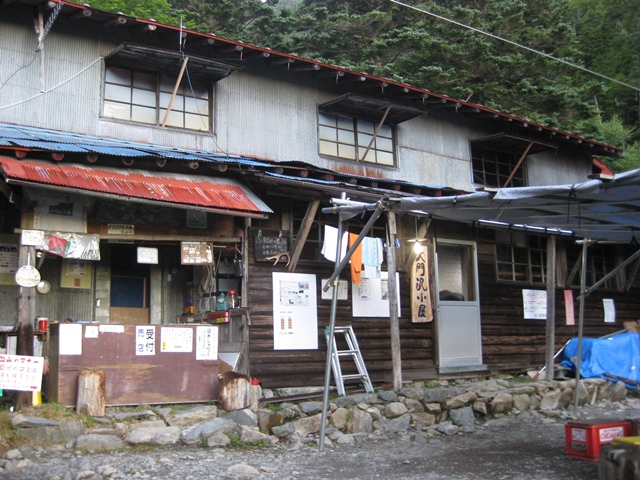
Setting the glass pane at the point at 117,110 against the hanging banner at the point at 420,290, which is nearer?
the glass pane at the point at 117,110

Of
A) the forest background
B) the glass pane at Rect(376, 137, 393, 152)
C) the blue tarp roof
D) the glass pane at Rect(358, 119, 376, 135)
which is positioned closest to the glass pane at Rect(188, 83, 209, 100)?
the blue tarp roof

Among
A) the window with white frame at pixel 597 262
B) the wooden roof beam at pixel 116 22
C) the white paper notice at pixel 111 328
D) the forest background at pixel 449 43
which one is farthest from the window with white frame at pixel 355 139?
the forest background at pixel 449 43

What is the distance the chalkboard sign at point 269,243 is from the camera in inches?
434

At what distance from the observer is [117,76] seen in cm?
1184

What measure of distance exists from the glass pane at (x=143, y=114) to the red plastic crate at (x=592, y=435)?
874cm

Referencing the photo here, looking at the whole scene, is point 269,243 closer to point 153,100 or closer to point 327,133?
point 153,100

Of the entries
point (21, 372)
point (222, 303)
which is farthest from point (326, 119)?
point (21, 372)

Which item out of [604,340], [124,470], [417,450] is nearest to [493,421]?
[417,450]

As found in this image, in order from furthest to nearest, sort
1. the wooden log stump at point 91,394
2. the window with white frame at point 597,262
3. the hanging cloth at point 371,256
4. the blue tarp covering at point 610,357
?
the window with white frame at point 597,262, the blue tarp covering at point 610,357, the hanging cloth at point 371,256, the wooden log stump at point 91,394

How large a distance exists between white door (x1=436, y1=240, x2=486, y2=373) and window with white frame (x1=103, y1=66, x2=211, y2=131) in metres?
5.55

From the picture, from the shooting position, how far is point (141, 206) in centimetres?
1006

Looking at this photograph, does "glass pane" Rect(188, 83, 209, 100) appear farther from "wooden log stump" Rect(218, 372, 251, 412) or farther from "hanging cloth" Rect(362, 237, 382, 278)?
"wooden log stump" Rect(218, 372, 251, 412)

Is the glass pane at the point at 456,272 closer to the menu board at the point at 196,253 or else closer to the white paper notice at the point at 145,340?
the menu board at the point at 196,253

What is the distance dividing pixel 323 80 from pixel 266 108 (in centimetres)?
161
